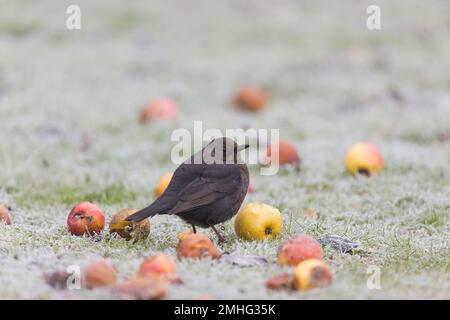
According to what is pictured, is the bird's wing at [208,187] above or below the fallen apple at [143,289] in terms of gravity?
above

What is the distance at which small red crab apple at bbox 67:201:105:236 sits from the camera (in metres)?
6.55

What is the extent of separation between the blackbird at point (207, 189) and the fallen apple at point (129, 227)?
31 cm

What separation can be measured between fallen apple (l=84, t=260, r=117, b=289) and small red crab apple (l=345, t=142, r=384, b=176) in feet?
16.0

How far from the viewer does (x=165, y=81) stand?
51.6ft

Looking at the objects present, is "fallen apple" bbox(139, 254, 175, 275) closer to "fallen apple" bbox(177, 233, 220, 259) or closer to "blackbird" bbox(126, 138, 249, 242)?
"fallen apple" bbox(177, 233, 220, 259)

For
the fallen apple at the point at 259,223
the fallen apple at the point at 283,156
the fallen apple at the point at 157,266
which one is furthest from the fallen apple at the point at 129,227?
the fallen apple at the point at 283,156

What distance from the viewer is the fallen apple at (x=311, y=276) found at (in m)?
5.12

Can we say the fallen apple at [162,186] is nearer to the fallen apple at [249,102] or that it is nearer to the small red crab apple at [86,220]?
the small red crab apple at [86,220]

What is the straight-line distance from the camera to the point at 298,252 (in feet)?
18.4

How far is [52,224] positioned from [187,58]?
10.4 meters

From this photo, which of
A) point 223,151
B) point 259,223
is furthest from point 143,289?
point 223,151

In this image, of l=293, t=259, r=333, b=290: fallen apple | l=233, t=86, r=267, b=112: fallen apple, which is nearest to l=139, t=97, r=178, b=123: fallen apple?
l=233, t=86, r=267, b=112: fallen apple

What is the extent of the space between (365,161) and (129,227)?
3786 mm

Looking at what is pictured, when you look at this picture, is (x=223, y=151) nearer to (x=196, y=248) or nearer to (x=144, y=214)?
(x=144, y=214)
